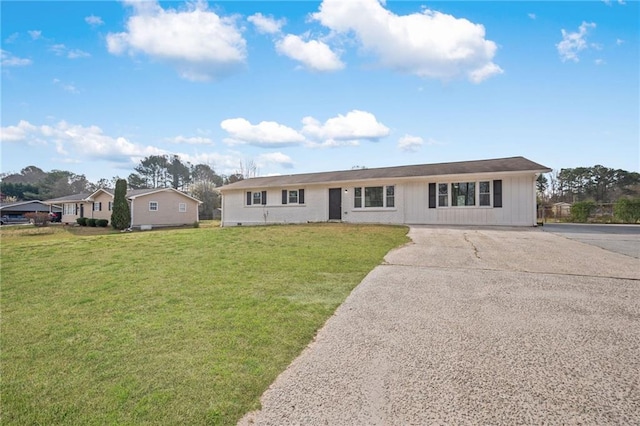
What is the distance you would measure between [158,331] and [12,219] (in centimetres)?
4976

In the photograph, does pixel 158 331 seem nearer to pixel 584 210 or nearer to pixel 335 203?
pixel 335 203

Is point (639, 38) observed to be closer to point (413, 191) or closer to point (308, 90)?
point (413, 191)

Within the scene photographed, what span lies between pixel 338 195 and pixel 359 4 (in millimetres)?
9277

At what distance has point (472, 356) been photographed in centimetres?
277

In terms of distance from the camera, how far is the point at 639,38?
11.1 meters

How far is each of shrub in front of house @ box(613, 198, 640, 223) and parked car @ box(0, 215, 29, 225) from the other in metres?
55.9

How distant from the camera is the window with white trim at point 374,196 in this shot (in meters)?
16.1

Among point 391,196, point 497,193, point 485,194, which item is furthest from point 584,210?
point 391,196

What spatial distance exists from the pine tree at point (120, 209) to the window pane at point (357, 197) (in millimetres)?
19707

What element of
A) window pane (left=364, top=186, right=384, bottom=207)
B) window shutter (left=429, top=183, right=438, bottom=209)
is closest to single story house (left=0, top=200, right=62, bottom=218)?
window pane (left=364, top=186, right=384, bottom=207)

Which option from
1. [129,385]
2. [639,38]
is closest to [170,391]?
[129,385]

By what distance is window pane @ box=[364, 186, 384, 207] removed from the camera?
16.3 metres

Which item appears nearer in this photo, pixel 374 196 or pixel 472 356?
pixel 472 356

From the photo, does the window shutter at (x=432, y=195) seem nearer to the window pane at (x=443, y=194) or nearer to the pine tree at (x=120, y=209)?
the window pane at (x=443, y=194)
